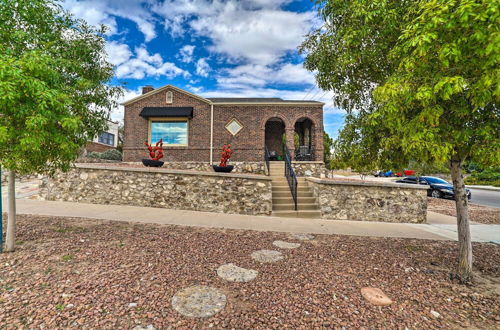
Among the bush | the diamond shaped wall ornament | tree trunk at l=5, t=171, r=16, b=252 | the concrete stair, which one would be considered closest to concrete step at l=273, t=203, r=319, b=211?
the concrete stair

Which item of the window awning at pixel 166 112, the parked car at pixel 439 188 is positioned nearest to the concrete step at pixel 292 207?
the window awning at pixel 166 112

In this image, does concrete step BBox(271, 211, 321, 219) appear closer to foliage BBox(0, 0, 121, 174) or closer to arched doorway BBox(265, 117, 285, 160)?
foliage BBox(0, 0, 121, 174)

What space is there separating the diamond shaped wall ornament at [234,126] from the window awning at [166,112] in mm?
2388

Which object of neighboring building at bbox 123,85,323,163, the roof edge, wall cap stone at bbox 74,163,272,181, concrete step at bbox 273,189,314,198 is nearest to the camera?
wall cap stone at bbox 74,163,272,181

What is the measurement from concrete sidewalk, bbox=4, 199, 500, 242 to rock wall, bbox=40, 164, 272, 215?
0.41 meters

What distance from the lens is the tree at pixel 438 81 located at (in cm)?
227

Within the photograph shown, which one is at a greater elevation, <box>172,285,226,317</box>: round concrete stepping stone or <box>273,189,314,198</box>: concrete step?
<box>273,189,314,198</box>: concrete step

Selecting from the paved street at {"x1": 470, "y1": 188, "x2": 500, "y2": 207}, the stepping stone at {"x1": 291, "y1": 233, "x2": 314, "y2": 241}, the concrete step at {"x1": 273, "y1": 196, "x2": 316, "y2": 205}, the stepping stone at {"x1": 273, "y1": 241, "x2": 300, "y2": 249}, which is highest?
the concrete step at {"x1": 273, "y1": 196, "x2": 316, "y2": 205}

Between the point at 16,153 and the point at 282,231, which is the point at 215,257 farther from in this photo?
the point at 16,153

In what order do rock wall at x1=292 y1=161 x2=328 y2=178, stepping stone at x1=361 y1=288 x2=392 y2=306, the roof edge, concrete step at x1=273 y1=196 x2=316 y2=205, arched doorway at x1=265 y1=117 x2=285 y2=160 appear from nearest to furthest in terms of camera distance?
stepping stone at x1=361 y1=288 x2=392 y2=306, concrete step at x1=273 y1=196 x2=316 y2=205, rock wall at x1=292 y1=161 x2=328 y2=178, the roof edge, arched doorway at x1=265 y1=117 x2=285 y2=160

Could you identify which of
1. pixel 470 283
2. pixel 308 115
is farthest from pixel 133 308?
pixel 308 115

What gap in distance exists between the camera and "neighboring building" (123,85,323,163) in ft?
44.6

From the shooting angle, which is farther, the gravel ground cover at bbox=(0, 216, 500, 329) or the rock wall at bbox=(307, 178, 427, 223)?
the rock wall at bbox=(307, 178, 427, 223)

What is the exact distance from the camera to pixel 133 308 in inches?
92.0
